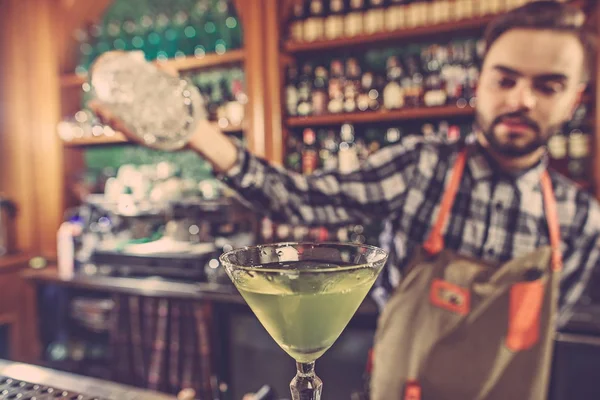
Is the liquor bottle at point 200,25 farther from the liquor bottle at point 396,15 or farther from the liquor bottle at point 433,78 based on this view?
the liquor bottle at point 433,78

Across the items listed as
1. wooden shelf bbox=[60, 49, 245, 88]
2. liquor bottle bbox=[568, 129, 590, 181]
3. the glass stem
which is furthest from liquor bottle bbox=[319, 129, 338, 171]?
the glass stem

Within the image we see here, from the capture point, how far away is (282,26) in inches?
114

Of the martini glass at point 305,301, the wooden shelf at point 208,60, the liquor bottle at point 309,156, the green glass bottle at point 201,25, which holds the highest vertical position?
the green glass bottle at point 201,25

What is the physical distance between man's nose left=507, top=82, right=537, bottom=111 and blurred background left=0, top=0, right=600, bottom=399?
3.93 ft

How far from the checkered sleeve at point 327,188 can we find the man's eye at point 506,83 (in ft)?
0.95

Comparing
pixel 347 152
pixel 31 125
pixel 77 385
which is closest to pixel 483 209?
pixel 77 385

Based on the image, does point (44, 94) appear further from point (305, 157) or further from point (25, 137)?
point (305, 157)

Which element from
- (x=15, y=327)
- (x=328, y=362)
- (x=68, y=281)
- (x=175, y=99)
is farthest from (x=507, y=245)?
(x=15, y=327)

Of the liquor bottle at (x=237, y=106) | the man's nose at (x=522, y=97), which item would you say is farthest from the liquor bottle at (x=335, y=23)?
the man's nose at (x=522, y=97)

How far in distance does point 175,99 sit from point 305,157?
1.86 meters

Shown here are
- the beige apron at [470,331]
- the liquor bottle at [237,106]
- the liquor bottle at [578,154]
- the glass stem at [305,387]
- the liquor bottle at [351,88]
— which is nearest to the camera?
the glass stem at [305,387]

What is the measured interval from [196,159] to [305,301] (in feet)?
9.99

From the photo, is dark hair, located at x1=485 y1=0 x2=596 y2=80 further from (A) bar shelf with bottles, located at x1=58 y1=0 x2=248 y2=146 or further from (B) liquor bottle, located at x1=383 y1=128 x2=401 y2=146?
(A) bar shelf with bottles, located at x1=58 y1=0 x2=248 y2=146

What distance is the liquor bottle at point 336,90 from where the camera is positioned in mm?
2801
